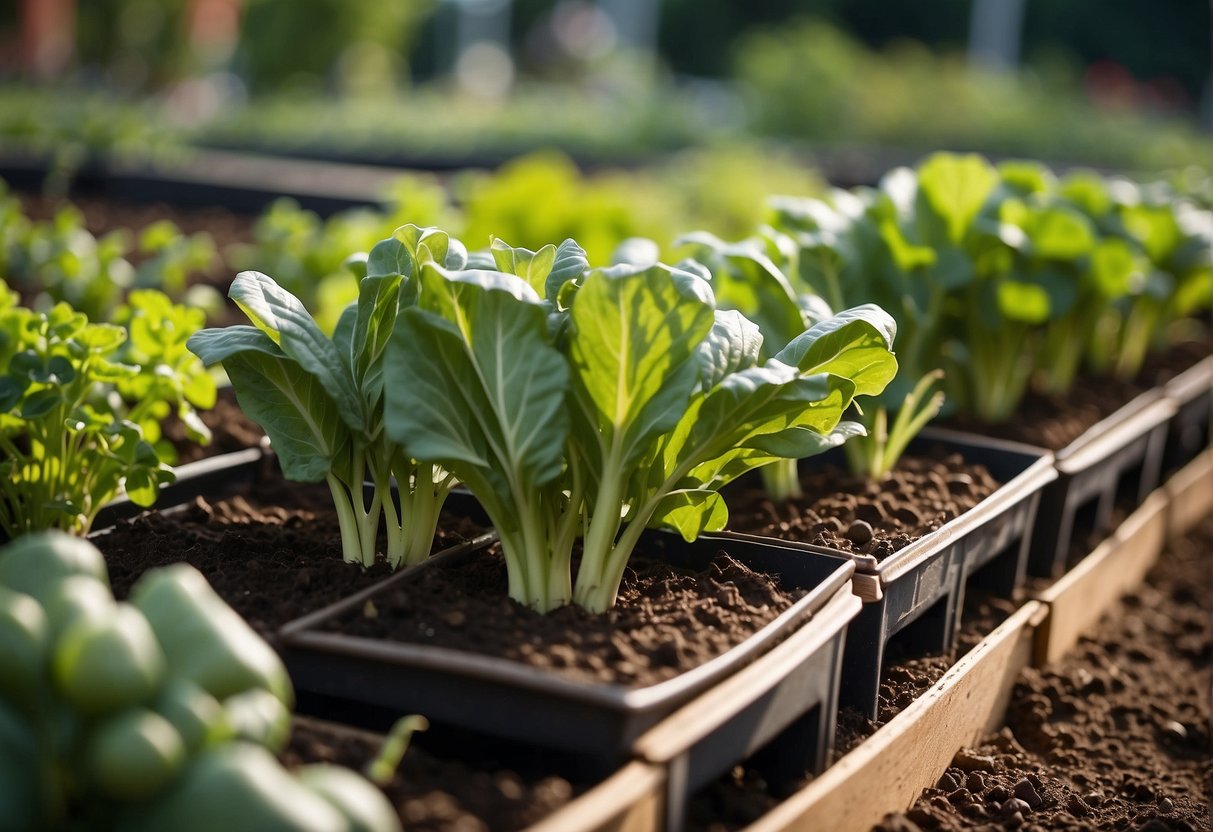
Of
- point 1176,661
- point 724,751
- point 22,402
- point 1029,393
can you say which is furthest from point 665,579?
point 1029,393

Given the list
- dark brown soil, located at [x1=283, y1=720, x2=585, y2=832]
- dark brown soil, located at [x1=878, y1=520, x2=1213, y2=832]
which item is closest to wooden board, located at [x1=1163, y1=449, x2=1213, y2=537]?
dark brown soil, located at [x1=878, y1=520, x2=1213, y2=832]

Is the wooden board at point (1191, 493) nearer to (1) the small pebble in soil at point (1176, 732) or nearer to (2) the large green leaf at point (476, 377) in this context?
(1) the small pebble in soil at point (1176, 732)

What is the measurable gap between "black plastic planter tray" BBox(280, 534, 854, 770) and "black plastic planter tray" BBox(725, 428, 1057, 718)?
0.25 metres

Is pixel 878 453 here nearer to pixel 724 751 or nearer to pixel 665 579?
pixel 665 579

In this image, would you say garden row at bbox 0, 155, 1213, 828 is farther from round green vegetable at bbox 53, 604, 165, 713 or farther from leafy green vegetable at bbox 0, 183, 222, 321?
leafy green vegetable at bbox 0, 183, 222, 321

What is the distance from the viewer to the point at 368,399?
1949mm

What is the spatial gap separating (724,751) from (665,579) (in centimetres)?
47

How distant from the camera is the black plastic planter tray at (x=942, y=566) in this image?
2.02 meters

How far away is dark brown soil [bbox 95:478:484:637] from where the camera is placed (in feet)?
6.13

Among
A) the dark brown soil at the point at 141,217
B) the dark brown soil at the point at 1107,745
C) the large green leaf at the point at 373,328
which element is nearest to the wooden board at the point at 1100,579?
the dark brown soil at the point at 1107,745

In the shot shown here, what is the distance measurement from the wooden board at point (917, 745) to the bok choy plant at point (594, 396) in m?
0.41

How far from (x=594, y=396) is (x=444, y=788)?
0.57 m

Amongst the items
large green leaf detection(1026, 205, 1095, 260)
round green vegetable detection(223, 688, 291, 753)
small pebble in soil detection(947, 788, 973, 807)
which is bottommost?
small pebble in soil detection(947, 788, 973, 807)

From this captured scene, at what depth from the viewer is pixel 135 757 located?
45.6 inches
